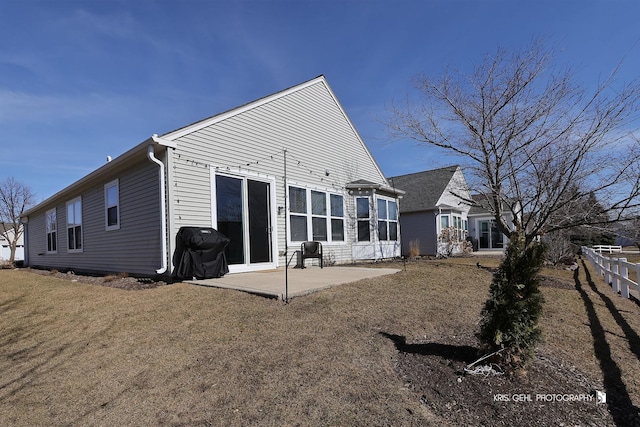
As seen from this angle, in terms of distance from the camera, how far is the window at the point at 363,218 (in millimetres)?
13391

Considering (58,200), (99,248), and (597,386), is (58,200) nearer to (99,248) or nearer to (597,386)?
(99,248)

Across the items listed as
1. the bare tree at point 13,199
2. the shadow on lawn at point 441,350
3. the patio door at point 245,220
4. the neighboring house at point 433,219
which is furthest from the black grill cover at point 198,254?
the bare tree at point 13,199

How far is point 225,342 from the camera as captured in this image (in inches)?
154

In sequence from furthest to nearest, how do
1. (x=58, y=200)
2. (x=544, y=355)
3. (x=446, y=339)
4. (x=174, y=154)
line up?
1. (x=58, y=200)
2. (x=174, y=154)
3. (x=446, y=339)
4. (x=544, y=355)

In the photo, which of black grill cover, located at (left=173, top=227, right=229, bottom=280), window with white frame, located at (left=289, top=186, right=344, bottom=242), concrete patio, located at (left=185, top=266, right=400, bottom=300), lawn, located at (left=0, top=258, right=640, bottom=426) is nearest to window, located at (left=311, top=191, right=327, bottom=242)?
window with white frame, located at (left=289, top=186, right=344, bottom=242)

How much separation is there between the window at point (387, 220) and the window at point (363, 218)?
0.80 m

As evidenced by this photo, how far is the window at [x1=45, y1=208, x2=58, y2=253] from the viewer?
14.8m

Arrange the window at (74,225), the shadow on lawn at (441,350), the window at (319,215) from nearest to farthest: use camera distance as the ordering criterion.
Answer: the shadow on lawn at (441,350) < the window at (319,215) < the window at (74,225)

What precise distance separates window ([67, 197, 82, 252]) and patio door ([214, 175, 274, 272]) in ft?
22.2

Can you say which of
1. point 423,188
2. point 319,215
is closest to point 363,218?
point 319,215

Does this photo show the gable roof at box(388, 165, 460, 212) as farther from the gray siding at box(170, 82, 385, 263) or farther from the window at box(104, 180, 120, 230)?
the window at box(104, 180, 120, 230)

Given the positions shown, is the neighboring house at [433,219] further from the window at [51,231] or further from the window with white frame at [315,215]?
the window at [51,231]

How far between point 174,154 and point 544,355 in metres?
7.39

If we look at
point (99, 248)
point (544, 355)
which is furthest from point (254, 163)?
point (544, 355)
